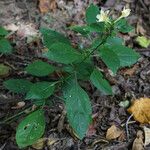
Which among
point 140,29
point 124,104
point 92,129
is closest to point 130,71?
point 124,104

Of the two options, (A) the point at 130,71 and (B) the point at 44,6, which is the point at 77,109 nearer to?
(A) the point at 130,71

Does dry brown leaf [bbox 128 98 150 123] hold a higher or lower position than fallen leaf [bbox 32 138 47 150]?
higher

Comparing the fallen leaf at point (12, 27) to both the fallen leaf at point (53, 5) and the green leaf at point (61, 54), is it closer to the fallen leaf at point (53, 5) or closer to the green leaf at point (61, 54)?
the fallen leaf at point (53, 5)

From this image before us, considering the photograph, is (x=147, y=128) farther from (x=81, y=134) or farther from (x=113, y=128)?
(x=81, y=134)

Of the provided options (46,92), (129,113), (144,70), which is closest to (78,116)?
(46,92)

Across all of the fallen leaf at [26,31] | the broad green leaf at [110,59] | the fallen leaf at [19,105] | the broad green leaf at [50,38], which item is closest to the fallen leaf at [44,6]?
the fallen leaf at [26,31]

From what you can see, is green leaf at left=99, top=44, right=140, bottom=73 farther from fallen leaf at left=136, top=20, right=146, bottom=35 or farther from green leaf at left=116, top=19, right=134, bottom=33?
fallen leaf at left=136, top=20, right=146, bottom=35

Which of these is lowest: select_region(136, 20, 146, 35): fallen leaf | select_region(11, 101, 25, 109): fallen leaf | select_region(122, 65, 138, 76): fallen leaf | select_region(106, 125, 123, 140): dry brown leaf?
select_region(106, 125, 123, 140): dry brown leaf

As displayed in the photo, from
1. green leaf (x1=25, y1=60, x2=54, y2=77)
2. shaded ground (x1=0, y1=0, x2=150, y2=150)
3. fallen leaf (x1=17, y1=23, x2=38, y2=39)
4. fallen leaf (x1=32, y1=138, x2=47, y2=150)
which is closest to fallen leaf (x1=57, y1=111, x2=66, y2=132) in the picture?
shaded ground (x1=0, y1=0, x2=150, y2=150)

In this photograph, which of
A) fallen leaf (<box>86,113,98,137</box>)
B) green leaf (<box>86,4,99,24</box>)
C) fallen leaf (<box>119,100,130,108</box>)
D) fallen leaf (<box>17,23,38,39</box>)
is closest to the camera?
green leaf (<box>86,4,99,24</box>)
